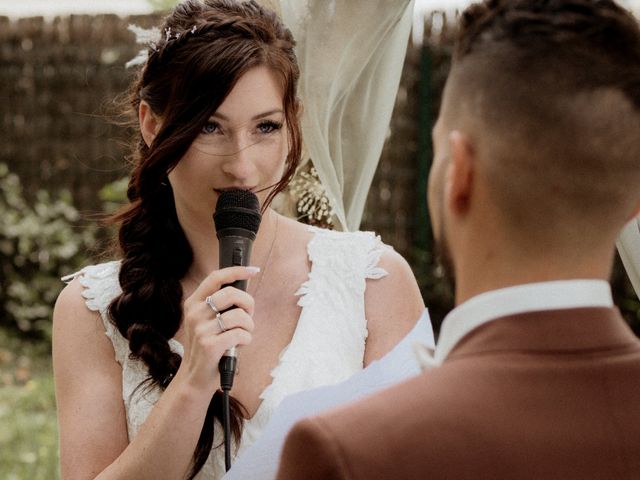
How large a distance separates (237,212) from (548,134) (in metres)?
1.02

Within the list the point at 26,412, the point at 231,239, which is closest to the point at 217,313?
the point at 231,239

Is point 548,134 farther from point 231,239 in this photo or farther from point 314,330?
point 314,330

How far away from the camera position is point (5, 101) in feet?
26.0

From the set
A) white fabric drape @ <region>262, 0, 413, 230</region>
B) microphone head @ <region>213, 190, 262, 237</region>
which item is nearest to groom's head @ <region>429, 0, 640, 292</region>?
microphone head @ <region>213, 190, 262, 237</region>

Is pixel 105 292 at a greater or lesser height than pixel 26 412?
greater

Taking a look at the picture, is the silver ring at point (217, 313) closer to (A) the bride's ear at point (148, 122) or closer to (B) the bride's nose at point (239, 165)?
(B) the bride's nose at point (239, 165)

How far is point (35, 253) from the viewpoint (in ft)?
25.3

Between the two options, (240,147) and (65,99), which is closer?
(240,147)

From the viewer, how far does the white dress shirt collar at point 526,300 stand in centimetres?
106

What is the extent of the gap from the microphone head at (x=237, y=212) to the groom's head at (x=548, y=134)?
35.6 inches

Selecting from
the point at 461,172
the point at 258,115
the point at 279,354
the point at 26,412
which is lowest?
the point at 26,412

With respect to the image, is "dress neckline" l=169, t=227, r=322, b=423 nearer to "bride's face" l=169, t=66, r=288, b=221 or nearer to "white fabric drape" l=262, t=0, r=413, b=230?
"white fabric drape" l=262, t=0, r=413, b=230

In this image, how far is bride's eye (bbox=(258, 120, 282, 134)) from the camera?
228cm

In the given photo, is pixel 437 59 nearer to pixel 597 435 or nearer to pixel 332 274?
pixel 332 274
